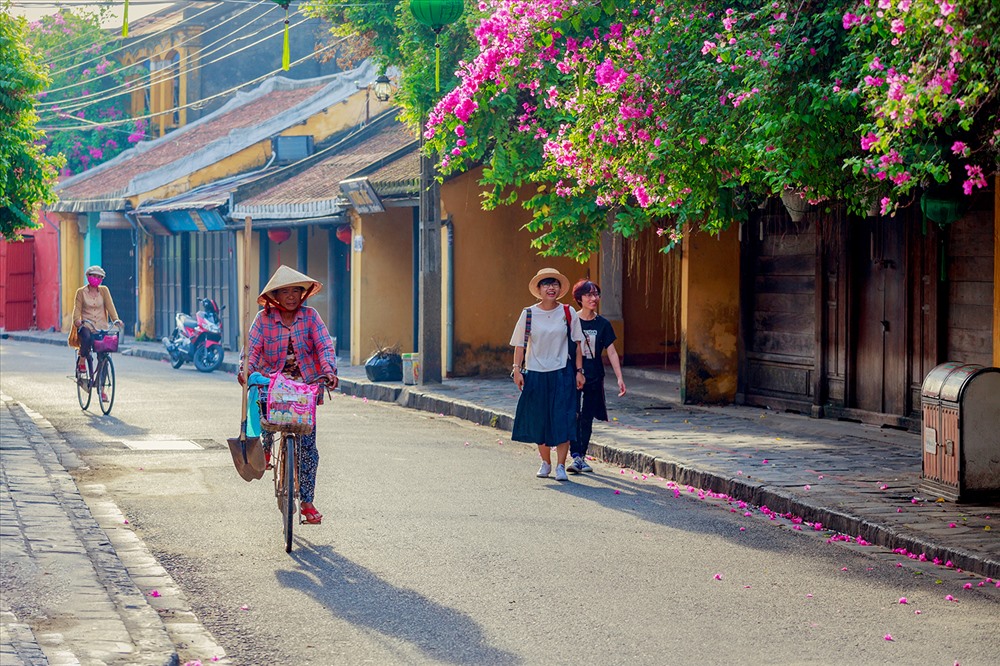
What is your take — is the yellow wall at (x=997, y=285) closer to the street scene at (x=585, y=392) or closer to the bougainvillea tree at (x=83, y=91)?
the street scene at (x=585, y=392)

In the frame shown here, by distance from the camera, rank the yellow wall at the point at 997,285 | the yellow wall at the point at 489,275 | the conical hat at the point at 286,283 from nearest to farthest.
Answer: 1. the conical hat at the point at 286,283
2. the yellow wall at the point at 997,285
3. the yellow wall at the point at 489,275

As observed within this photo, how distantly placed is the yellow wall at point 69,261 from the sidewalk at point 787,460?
22.0 m

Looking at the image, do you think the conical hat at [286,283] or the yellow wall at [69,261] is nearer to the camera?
the conical hat at [286,283]

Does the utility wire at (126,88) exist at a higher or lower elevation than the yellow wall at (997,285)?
higher

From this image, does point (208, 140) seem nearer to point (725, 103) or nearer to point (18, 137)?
point (18, 137)

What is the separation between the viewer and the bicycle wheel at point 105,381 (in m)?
16.7

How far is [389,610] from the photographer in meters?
7.05

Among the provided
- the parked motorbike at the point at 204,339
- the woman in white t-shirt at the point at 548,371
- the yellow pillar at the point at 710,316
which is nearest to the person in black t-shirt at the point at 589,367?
the woman in white t-shirt at the point at 548,371

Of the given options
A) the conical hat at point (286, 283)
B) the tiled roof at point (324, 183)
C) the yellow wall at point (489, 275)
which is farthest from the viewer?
the tiled roof at point (324, 183)

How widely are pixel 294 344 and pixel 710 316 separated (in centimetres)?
906

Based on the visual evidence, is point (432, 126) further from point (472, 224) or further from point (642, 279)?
point (642, 279)

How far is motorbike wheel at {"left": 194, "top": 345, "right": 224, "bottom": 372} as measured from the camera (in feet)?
82.7

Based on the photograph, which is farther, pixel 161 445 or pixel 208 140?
pixel 208 140

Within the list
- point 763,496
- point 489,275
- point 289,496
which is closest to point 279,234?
point 489,275
